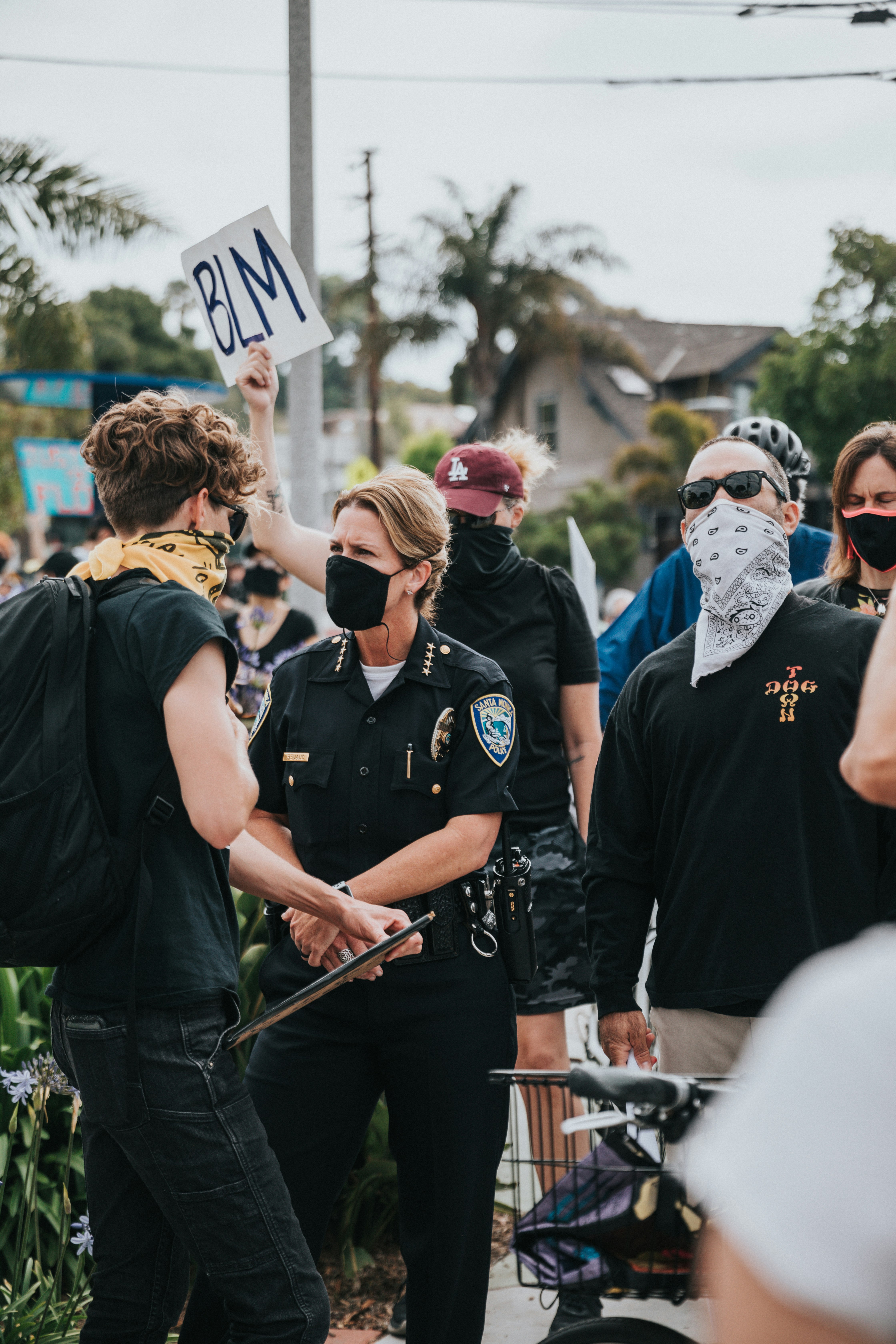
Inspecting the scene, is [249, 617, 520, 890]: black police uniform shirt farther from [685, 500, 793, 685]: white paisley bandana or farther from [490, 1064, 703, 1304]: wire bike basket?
[490, 1064, 703, 1304]: wire bike basket

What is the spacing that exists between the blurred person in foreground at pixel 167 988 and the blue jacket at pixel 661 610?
5.78 feet

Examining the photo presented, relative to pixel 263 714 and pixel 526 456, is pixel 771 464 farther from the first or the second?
pixel 526 456

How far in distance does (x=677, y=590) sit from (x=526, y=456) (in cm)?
80

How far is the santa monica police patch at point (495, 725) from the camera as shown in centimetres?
278

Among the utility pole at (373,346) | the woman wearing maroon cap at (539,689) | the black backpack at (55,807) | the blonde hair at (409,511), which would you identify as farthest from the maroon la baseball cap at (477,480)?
the utility pole at (373,346)

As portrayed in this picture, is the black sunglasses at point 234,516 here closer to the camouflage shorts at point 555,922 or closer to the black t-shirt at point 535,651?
the black t-shirt at point 535,651

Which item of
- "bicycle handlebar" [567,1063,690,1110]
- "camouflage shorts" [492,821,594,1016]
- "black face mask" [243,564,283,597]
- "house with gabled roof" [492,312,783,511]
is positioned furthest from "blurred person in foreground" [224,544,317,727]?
"house with gabled roof" [492,312,783,511]

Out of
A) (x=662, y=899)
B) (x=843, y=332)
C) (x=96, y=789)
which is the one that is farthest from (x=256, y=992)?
(x=843, y=332)

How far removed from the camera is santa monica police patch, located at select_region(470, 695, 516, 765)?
2781 millimetres

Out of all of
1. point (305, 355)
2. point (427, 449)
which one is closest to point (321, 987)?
point (305, 355)

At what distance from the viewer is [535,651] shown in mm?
3732

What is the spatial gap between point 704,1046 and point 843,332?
1007 inches

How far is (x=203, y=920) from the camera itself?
221 cm

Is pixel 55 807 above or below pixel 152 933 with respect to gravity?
above
